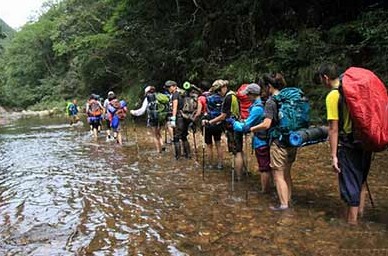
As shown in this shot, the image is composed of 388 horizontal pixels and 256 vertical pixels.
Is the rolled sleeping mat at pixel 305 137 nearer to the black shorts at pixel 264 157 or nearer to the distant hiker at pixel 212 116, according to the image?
the black shorts at pixel 264 157

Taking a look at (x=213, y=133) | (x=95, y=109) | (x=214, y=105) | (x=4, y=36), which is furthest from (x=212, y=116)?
(x=4, y=36)

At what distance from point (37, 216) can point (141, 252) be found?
8.22 feet

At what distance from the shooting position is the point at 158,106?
11.7m

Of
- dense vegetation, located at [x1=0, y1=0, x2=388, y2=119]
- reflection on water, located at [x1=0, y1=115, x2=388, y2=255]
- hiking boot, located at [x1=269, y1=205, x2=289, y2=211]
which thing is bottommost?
reflection on water, located at [x1=0, y1=115, x2=388, y2=255]

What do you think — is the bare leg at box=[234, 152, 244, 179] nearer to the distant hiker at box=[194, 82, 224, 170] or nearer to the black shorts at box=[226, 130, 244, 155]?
the black shorts at box=[226, 130, 244, 155]

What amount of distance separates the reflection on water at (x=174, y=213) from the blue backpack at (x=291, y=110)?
117cm

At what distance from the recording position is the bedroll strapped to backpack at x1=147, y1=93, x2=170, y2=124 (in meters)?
11.7

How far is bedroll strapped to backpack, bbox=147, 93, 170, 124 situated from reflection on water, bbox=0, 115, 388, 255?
4.97 ft

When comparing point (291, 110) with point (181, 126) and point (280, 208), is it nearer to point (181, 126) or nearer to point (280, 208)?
point (280, 208)

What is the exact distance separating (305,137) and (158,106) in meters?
6.40

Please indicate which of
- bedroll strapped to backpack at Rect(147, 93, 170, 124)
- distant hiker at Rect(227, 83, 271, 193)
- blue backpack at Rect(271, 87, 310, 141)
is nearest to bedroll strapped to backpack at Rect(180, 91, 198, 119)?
bedroll strapped to backpack at Rect(147, 93, 170, 124)

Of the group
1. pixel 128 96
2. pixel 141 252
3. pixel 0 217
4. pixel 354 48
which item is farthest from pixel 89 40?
pixel 141 252

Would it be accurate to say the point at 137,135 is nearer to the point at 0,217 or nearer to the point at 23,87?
the point at 0,217

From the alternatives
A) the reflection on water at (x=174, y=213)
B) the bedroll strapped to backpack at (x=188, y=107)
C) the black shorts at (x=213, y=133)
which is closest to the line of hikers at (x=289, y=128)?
the black shorts at (x=213, y=133)
